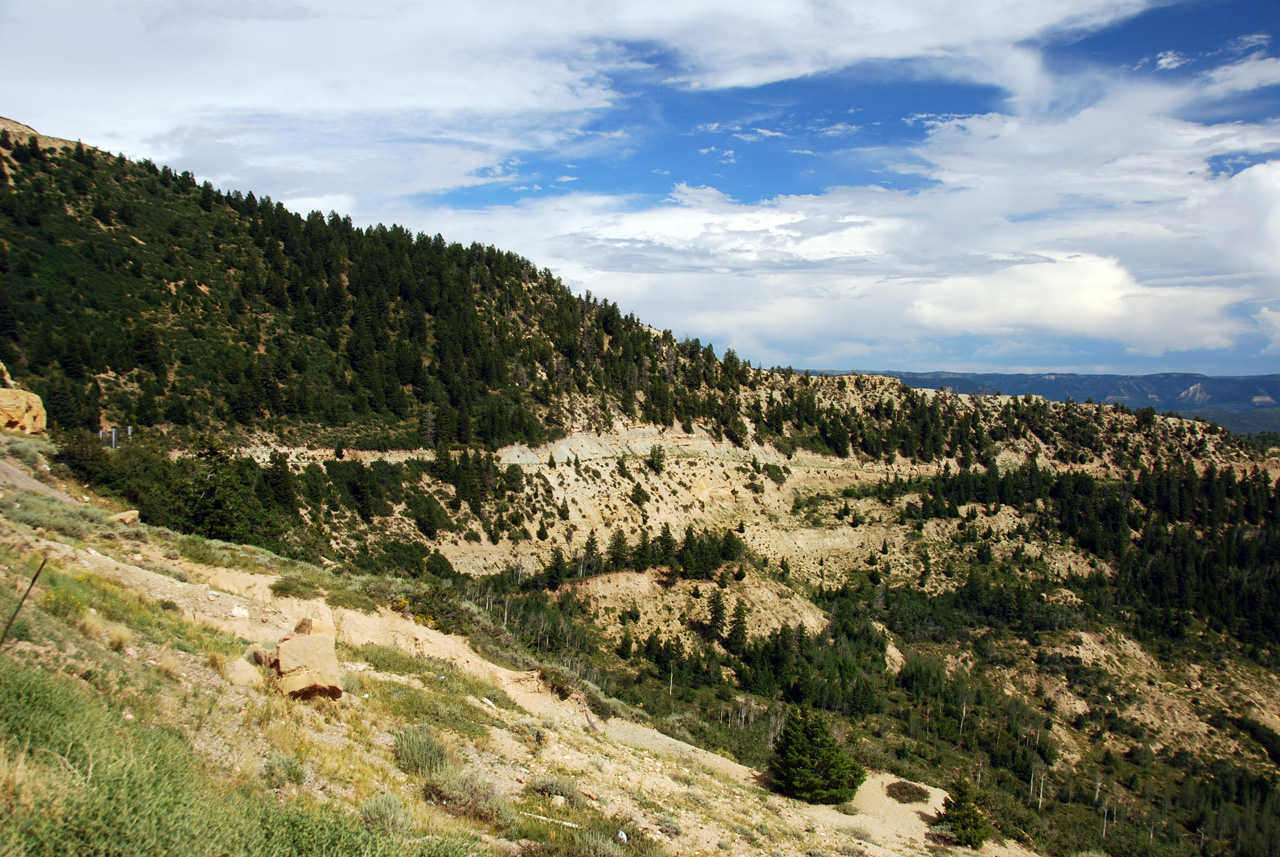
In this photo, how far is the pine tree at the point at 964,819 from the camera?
29672mm

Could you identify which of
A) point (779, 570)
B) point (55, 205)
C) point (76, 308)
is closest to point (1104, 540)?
point (779, 570)

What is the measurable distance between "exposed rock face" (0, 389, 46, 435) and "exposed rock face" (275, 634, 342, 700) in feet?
88.0

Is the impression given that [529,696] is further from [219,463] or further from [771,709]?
[771,709]

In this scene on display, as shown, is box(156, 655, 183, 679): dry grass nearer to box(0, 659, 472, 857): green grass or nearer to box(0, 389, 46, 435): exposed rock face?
box(0, 659, 472, 857): green grass

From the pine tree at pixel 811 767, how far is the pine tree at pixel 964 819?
458 cm

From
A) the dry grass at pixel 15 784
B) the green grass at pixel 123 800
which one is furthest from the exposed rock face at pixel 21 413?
the dry grass at pixel 15 784

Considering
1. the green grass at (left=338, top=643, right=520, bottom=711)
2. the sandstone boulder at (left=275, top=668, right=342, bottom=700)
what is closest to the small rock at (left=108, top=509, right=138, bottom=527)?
the green grass at (left=338, top=643, right=520, bottom=711)

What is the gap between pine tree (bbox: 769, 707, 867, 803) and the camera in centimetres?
2920

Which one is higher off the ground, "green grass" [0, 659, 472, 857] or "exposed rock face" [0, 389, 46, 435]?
"exposed rock face" [0, 389, 46, 435]

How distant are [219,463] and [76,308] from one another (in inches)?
1567

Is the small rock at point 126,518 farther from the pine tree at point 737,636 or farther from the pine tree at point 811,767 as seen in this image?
the pine tree at point 737,636

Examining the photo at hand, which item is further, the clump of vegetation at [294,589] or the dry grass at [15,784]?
the clump of vegetation at [294,589]

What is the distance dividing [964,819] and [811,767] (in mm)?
7741

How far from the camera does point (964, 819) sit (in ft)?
99.7
